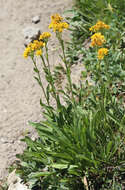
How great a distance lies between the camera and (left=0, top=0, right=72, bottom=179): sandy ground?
12.4 feet

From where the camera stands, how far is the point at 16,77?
15.2 feet

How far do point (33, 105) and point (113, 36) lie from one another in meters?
1.59

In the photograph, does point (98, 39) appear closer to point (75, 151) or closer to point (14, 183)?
point (75, 151)

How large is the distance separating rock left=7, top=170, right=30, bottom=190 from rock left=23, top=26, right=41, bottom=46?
8.36 ft

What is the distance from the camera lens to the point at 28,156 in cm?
285

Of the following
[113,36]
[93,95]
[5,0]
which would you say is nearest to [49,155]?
[93,95]

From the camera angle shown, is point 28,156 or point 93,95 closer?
point 28,156

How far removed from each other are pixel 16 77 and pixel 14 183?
2.02m

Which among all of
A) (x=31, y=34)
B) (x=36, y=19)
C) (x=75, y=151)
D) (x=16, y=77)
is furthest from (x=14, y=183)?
(x=36, y=19)

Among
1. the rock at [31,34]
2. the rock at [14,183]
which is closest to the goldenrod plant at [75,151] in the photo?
the rock at [14,183]

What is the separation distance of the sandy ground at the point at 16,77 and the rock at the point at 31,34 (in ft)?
0.56

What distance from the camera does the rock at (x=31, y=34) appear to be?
4965 mm

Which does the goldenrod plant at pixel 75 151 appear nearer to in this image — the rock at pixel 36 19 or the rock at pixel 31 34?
the rock at pixel 31 34

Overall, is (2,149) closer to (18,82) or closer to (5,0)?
(18,82)
